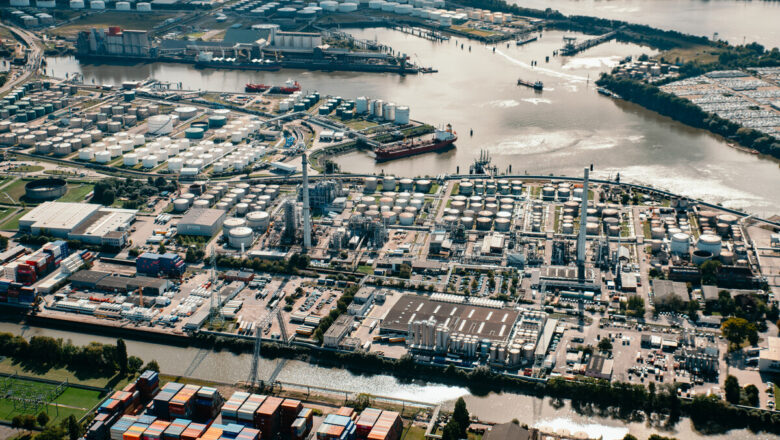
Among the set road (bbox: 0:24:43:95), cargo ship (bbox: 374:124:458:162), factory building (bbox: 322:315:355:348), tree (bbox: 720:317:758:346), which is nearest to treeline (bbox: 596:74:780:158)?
cargo ship (bbox: 374:124:458:162)

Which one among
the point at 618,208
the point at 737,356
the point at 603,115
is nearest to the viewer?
the point at 737,356

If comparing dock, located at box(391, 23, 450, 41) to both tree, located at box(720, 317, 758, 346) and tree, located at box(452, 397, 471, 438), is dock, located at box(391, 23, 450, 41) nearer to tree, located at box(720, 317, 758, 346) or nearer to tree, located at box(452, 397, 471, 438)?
tree, located at box(720, 317, 758, 346)

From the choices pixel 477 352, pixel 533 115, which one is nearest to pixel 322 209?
pixel 477 352

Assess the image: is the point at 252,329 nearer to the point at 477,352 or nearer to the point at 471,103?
the point at 477,352

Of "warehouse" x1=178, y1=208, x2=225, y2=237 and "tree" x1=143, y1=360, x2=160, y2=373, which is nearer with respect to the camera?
"tree" x1=143, y1=360, x2=160, y2=373

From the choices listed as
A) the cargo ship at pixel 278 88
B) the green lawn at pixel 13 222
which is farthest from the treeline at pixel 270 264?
the cargo ship at pixel 278 88

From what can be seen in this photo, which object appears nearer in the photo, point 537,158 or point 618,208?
point 618,208
